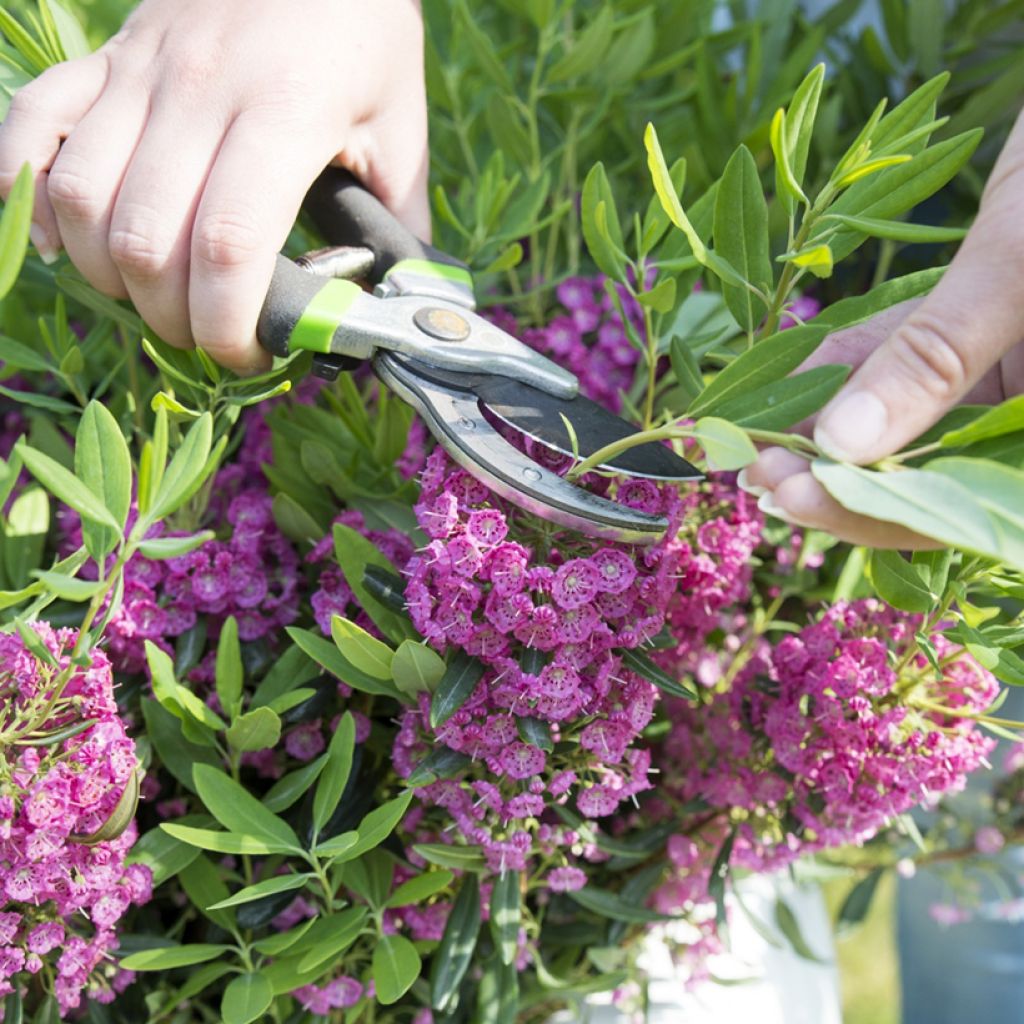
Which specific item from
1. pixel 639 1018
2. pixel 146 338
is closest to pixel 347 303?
pixel 146 338

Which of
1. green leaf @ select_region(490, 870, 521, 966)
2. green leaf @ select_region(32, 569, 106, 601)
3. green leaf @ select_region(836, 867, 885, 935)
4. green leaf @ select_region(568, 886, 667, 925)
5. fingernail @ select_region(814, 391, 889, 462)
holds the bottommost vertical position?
green leaf @ select_region(836, 867, 885, 935)

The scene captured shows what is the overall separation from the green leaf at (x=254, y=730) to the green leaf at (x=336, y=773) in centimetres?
3

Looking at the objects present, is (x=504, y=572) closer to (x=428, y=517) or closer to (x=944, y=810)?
(x=428, y=517)

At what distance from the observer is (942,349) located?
1.45 ft

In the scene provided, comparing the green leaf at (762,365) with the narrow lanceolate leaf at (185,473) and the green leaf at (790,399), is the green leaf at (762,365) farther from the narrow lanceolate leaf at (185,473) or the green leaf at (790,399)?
the narrow lanceolate leaf at (185,473)

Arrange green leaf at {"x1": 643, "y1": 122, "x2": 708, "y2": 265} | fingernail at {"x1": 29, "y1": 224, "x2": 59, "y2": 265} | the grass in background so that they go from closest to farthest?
green leaf at {"x1": 643, "y1": 122, "x2": 708, "y2": 265} < fingernail at {"x1": 29, "y1": 224, "x2": 59, "y2": 265} < the grass in background

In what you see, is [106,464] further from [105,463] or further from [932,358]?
[932,358]

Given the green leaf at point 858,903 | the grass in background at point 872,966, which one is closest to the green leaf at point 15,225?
the green leaf at point 858,903

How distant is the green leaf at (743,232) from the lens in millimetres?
566

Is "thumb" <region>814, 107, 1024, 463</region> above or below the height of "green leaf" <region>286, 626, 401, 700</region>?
above

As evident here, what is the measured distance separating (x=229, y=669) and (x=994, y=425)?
15.6 inches

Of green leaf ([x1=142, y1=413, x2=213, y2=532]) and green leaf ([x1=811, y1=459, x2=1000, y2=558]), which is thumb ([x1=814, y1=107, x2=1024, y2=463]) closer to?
green leaf ([x1=811, y1=459, x2=1000, y2=558])

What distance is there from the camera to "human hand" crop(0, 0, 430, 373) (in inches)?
21.0

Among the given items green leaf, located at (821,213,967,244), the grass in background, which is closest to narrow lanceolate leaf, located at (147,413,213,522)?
green leaf, located at (821,213,967,244)
